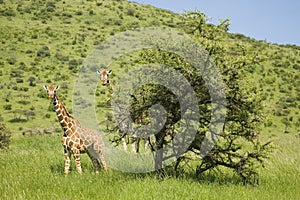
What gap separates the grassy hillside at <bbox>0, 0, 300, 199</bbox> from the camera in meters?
9.23

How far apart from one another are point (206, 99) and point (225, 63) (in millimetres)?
1012

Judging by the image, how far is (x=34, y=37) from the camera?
58.7 m

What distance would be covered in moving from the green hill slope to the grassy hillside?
100mm

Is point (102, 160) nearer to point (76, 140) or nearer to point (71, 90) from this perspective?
point (76, 140)

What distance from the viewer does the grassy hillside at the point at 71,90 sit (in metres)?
9.23

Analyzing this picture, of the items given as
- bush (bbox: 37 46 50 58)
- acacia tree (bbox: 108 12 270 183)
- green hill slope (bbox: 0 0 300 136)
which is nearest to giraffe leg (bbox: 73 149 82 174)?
acacia tree (bbox: 108 12 270 183)

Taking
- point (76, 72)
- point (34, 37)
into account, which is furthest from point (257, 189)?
point (34, 37)

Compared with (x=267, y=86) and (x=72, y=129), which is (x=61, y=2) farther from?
(x=72, y=129)

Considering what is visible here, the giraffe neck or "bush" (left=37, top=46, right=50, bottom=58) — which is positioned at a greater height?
"bush" (left=37, top=46, right=50, bottom=58)

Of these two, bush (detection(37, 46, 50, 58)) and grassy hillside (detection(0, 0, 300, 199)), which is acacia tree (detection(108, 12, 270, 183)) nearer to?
grassy hillside (detection(0, 0, 300, 199))

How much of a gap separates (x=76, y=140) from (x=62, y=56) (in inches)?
1740

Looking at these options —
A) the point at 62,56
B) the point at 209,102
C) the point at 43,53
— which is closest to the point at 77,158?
the point at 209,102

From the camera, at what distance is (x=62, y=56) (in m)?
53.6

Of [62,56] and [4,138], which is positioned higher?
[62,56]
